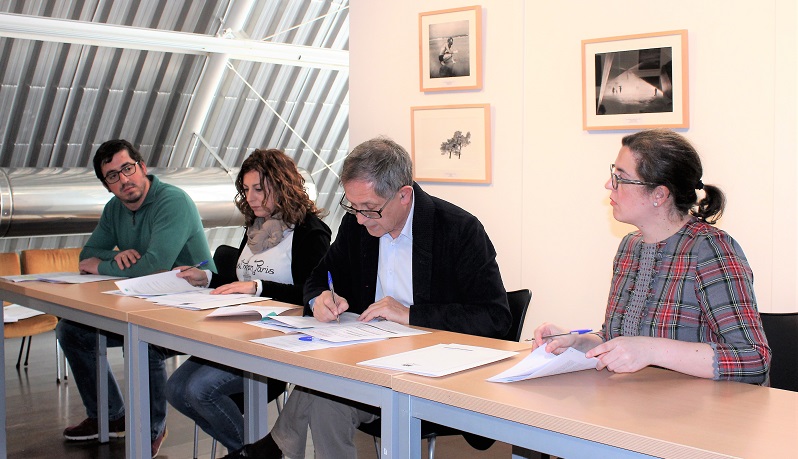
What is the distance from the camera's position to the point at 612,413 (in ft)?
5.58

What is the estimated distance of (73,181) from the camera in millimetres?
7133

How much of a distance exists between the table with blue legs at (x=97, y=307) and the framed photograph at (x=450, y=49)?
1.96 meters

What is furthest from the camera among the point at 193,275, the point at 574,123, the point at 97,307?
the point at 574,123

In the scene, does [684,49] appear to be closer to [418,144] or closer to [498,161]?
[498,161]

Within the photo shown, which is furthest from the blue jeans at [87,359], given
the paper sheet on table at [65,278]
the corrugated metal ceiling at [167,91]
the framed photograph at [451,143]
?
the corrugated metal ceiling at [167,91]

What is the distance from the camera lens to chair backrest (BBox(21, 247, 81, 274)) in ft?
20.6

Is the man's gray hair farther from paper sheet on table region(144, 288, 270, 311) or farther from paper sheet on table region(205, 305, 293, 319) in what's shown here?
paper sheet on table region(144, 288, 270, 311)

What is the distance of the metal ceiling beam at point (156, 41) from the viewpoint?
6.07 m

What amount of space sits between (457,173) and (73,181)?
4099 mm

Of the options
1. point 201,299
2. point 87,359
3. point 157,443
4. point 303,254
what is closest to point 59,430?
point 87,359

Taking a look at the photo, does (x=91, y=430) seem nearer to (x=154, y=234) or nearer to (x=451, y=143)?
(x=154, y=234)

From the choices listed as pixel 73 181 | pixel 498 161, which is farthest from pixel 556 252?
pixel 73 181

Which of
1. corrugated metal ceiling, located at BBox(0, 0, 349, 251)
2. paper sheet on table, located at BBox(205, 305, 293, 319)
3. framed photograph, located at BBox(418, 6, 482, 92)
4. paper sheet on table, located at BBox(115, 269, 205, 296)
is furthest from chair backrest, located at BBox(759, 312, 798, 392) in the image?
corrugated metal ceiling, located at BBox(0, 0, 349, 251)

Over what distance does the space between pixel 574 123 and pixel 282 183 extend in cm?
139
